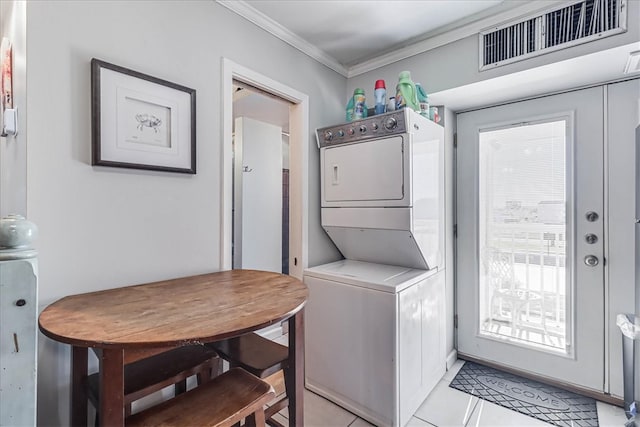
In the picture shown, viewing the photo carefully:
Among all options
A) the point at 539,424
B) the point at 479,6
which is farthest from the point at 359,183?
the point at 539,424

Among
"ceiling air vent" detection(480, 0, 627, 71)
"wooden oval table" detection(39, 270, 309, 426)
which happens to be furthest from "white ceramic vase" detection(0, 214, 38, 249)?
"ceiling air vent" detection(480, 0, 627, 71)

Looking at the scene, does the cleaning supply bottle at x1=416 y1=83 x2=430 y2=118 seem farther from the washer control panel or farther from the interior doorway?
the interior doorway

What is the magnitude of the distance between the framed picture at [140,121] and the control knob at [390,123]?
1.13 meters

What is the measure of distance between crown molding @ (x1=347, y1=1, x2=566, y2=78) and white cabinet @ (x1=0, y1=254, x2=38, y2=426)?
2.55 meters

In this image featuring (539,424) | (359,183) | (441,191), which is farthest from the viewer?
(441,191)

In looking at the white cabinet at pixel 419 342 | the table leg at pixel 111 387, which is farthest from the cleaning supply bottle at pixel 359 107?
the table leg at pixel 111 387

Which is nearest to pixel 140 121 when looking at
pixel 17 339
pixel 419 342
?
pixel 17 339

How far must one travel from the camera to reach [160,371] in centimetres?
124

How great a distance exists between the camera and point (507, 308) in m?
2.34

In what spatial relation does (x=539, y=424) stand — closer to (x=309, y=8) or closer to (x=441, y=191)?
(x=441, y=191)

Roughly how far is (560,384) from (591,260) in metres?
0.91

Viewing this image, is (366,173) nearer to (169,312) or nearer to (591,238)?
(169,312)

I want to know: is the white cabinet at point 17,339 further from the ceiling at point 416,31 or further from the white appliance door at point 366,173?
the ceiling at point 416,31

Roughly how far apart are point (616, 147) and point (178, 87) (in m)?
2.65
